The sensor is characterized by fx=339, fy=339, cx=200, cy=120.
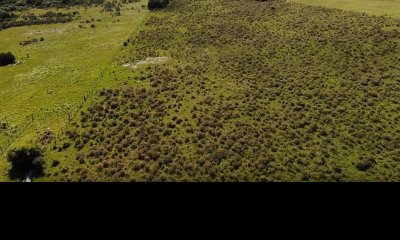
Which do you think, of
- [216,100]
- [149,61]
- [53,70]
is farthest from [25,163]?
[149,61]

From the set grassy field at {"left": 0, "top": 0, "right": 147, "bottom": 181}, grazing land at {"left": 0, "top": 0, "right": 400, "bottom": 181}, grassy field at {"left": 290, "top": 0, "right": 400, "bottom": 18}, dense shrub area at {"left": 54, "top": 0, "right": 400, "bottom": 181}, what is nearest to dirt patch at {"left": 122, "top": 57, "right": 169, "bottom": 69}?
grazing land at {"left": 0, "top": 0, "right": 400, "bottom": 181}

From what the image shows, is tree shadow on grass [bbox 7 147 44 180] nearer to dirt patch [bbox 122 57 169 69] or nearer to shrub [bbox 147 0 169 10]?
dirt patch [bbox 122 57 169 69]

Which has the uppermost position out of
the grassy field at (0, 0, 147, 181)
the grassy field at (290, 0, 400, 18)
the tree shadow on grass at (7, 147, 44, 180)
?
the grassy field at (290, 0, 400, 18)

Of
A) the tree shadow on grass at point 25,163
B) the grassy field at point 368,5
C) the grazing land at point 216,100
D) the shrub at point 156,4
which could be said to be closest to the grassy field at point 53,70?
the grazing land at point 216,100
